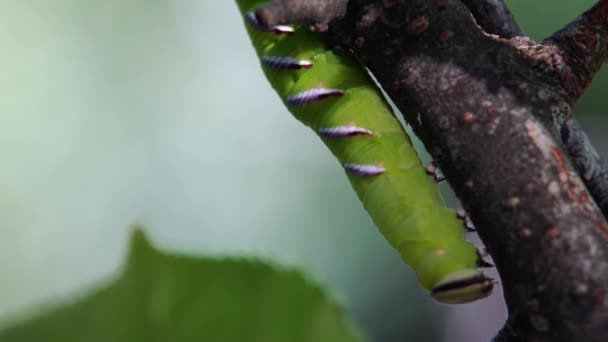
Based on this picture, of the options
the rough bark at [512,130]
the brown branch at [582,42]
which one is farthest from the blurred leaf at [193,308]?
the brown branch at [582,42]

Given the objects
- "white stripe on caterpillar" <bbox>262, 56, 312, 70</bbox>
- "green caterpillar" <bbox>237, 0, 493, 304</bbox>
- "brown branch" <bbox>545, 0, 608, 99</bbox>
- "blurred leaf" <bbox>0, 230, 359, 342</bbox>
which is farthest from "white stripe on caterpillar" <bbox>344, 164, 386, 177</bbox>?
"blurred leaf" <bbox>0, 230, 359, 342</bbox>

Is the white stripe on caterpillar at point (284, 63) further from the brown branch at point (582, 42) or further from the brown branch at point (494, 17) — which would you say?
the brown branch at point (582, 42)

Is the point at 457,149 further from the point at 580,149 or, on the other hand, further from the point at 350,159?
the point at 350,159

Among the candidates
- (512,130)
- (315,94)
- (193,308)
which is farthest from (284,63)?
(193,308)

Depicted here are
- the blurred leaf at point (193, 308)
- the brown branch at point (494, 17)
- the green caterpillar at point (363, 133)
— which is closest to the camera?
the blurred leaf at point (193, 308)

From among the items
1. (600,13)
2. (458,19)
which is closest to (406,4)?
(458,19)

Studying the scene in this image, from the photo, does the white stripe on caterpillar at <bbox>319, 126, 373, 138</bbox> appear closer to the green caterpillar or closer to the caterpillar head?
the green caterpillar
